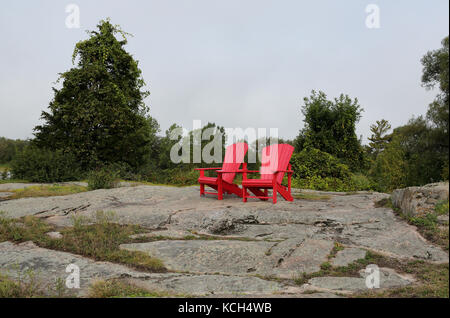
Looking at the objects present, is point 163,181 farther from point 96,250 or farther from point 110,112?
point 96,250

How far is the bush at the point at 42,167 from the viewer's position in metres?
11.2

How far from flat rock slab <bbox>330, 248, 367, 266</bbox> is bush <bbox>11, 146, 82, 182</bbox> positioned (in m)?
11.0

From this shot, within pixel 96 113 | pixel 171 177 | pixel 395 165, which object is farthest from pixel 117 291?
pixel 96 113

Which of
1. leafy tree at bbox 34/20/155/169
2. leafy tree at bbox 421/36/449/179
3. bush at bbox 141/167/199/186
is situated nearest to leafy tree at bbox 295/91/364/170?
bush at bbox 141/167/199/186

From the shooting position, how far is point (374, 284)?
2426 millimetres

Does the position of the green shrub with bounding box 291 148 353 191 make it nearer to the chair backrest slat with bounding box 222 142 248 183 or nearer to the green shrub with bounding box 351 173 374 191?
the green shrub with bounding box 351 173 374 191

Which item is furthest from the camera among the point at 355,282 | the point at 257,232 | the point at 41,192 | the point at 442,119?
the point at 41,192

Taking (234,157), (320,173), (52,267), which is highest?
(234,157)

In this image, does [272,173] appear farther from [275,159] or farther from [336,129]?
[336,129]

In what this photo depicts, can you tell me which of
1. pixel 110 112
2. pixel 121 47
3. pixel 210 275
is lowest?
pixel 210 275

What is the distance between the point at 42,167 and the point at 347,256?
11.4 metres

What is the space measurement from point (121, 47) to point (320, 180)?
11686 millimetres

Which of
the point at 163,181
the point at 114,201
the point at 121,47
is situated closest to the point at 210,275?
the point at 114,201

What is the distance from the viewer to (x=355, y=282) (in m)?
2.47
